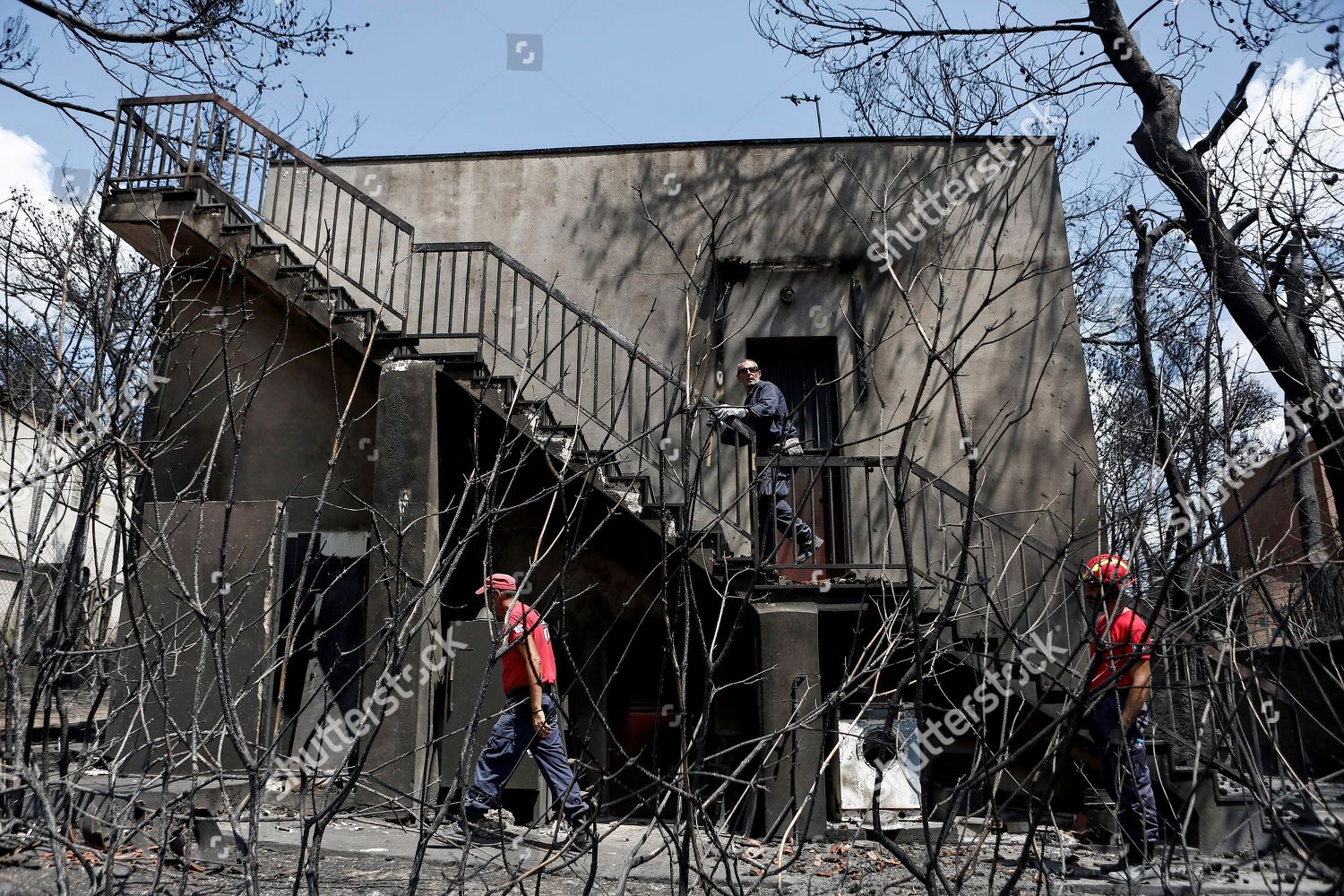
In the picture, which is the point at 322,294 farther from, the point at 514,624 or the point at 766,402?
the point at 514,624

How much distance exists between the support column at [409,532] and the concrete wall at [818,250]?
2.67 metres

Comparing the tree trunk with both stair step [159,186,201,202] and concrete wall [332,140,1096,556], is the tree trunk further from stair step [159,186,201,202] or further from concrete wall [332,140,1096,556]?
stair step [159,186,201,202]

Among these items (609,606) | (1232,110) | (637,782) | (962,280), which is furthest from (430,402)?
(1232,110)

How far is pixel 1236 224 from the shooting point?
7.11 meters

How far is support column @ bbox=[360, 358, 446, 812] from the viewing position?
7.40 m

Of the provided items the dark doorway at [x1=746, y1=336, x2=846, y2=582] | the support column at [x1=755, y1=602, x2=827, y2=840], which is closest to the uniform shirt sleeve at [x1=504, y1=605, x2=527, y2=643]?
the support column at [x1=755, y1=602, x2=827, y2=840]

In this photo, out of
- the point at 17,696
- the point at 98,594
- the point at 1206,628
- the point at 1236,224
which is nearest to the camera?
the point at 17,696

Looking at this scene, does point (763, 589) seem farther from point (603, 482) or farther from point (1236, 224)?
point (1236, 224)

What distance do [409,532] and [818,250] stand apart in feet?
18.4

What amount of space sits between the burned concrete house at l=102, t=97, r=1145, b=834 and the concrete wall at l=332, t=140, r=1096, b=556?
0.11ft

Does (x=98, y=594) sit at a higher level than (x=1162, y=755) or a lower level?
higher

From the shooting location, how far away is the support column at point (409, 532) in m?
7.40

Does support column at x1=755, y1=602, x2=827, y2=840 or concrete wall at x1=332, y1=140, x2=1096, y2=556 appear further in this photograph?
concrete wall at x1=332, y1=140, x2=1096, y2=556

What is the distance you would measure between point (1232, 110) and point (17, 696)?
347 inches
